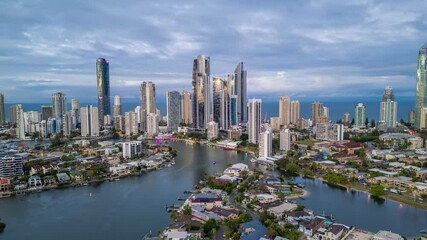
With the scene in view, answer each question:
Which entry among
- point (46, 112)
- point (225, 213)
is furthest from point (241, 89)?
point (225, 213)

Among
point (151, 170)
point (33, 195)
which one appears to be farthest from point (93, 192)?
point (151, 170)

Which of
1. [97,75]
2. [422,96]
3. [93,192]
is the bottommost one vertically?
[93,192]

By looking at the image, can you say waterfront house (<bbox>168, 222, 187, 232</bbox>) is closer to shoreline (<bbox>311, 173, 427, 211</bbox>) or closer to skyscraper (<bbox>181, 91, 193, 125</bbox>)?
shoreline (<bbox>311, 173, 427, 211</bbox>)

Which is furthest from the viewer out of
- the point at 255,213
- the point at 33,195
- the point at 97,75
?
the point at 97,75

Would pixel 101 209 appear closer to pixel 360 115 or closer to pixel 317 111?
pixel 317 111

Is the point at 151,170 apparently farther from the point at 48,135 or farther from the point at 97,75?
the point at 97,75

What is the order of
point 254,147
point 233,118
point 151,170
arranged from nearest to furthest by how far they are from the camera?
point 151,170 → point 254,147 → point 233,118

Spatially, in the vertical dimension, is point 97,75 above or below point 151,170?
above
